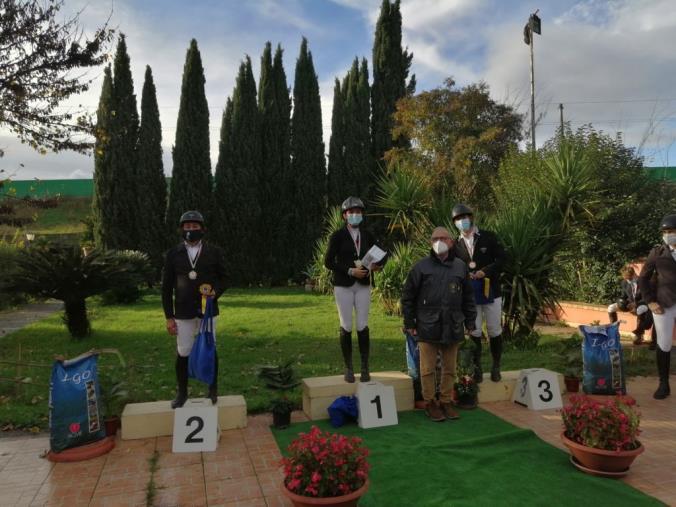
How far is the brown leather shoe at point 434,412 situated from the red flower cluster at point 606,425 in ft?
4.27

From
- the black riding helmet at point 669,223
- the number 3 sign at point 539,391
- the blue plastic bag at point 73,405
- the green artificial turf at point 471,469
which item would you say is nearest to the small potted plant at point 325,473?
the green artificial turf at point 471,469

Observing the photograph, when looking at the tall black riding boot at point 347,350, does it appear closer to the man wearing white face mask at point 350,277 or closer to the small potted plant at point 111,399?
the man wearing white face mask at point 350,277

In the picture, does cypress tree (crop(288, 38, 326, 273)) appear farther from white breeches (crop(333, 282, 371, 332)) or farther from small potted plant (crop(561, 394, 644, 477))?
small potted plant (crop(561, 394, 644, 477))

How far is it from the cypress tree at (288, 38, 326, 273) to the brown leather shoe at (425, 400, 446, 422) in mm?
15062

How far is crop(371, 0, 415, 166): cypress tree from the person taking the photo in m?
20.6

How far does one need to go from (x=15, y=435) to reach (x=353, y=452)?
A: 3496mm

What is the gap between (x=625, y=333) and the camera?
361 inches

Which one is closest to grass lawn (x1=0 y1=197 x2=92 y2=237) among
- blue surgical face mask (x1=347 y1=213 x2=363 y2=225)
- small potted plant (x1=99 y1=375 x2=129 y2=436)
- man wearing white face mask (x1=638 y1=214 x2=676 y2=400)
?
small potted plant (x1=99 y1=375 x2=129 y2=436)

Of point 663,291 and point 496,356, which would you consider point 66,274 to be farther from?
point 663,291

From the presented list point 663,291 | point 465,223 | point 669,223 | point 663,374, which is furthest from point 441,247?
point 663,374

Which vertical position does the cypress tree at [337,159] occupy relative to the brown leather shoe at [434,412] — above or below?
above

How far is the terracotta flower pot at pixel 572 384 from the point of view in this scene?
570cm

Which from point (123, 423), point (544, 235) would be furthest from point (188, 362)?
point (544, 235)

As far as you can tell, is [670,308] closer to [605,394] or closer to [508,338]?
[605,394]
